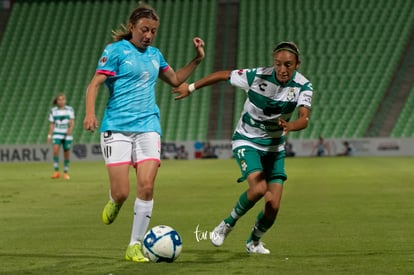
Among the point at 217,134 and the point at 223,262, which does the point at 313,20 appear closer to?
the point at 217,134

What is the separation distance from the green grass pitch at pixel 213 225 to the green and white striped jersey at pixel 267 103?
3.78 ft

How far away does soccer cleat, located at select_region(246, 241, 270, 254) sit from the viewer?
8.55m

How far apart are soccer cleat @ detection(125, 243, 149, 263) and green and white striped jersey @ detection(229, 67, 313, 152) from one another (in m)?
1.66

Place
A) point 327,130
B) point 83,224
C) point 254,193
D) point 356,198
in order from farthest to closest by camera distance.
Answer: point 327,130, point 356,198, point 83,224, point 254,193

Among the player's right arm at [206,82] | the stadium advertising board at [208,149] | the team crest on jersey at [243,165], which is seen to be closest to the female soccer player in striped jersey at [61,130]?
the stadium advertising board at [208,149]

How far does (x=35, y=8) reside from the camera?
49188 millimetres

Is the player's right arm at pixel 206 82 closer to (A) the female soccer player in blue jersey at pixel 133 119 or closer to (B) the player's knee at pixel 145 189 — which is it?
(A) the female soccer player in blue jersey at pixel 133 119

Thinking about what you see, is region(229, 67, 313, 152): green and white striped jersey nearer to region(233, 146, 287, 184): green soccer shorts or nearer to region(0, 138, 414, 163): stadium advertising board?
region(233, 146, 287, 184): green soccer shorts

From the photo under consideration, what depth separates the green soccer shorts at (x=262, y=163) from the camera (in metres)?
8.68

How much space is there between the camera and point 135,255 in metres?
7.88

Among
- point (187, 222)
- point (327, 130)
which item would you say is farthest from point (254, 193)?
point (327, 130)

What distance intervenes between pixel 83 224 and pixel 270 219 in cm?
384

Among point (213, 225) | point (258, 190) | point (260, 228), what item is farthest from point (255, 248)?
point (213, 225)

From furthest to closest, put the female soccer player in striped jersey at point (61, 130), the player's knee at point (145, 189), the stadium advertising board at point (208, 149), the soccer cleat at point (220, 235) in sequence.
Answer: the stadium advertising board at point (208, 149) < the female soccer player in striped jersey at point (61, 130) < the soccer cleat at point (220, 235) < the player's knee at point (145, 189)
